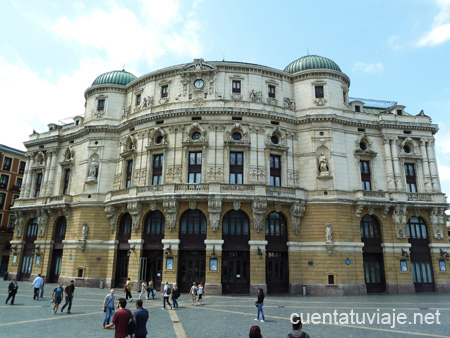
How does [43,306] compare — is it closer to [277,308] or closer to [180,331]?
[180,331]

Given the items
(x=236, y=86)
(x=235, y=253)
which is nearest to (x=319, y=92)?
(x=236, y=86)

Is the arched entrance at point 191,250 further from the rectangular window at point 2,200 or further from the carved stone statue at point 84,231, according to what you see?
the rectangular window at point 2,200

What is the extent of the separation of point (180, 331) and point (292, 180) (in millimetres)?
26521

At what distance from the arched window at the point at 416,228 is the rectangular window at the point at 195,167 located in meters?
27.3

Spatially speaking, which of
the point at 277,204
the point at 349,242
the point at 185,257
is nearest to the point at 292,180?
the point at 277,204

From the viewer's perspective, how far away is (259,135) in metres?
40.8

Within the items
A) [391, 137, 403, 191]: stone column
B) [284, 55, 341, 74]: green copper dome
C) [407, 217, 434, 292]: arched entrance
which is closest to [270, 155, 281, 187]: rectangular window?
[284, 55, 341, 74]: green copper dome

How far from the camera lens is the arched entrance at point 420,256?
40094 millimetres

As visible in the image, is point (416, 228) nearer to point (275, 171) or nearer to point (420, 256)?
point (420, 256)

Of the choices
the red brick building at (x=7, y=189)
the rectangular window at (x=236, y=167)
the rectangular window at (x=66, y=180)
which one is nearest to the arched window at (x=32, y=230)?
the rectangular window at (x=66, y=180)

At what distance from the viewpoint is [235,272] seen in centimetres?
3666

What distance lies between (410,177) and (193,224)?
29.7 meters

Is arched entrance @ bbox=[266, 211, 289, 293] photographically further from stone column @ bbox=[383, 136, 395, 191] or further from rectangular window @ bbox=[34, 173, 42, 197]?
rectangular window @ bbox=[34, 173, 42, 197]

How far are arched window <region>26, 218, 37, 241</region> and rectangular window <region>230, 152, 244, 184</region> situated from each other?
3287cm
